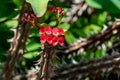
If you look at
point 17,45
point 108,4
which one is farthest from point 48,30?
point 108,4

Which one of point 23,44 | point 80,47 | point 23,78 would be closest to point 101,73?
point 80,47

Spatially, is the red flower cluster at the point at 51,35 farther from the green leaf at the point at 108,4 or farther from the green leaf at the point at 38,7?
the green leaf at the point at 108,4

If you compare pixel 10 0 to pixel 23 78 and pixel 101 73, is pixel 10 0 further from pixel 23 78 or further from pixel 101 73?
pixel 101 73

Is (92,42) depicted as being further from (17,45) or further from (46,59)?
(46,59)

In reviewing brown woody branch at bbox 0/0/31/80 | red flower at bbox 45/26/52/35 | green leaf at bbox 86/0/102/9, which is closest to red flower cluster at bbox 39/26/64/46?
red flower at bbox 45/26/52/35

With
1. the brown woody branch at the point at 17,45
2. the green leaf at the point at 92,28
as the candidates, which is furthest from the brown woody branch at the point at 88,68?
the green leaf at the point at 92,28

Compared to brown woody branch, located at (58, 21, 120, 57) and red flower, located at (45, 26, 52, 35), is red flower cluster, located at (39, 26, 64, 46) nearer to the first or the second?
red flower, located at (45, 26, 52, 35)

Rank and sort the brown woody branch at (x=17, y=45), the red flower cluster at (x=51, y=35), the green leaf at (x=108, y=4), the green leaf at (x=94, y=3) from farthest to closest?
the green leaf at (x=94, y=3)
the green leaf at (x=108, y=4)
the brown woody branch at (x=17, y=45)
the red flower cluster at (x=51, y=35)

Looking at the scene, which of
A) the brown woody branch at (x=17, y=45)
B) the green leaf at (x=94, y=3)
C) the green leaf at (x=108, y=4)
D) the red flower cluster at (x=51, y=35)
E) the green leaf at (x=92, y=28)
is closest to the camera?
the red flower cluster at (x=51, y=35)
